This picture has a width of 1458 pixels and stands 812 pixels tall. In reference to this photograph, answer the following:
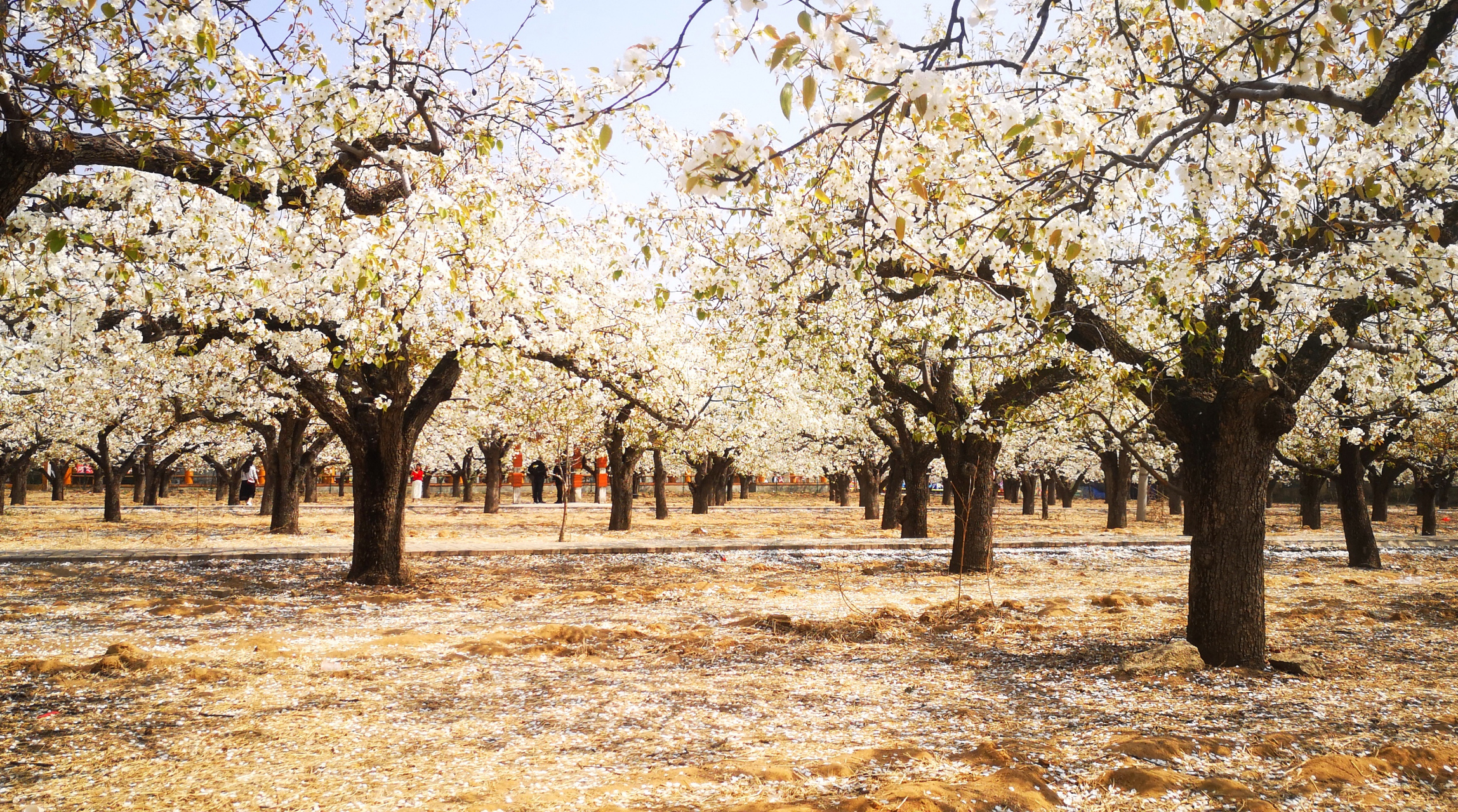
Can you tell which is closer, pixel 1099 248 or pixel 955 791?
pixel 955 791

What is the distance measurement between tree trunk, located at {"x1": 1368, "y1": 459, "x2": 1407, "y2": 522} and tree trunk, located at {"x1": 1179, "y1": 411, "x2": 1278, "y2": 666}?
827 inches

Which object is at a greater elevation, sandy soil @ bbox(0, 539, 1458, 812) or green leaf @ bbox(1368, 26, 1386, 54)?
green leaf @ bbox(1368, 26, 1386, 54)

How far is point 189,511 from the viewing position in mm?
30828

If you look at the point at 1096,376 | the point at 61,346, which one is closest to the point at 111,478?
the point at 61,346

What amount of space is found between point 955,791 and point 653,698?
2.74 m

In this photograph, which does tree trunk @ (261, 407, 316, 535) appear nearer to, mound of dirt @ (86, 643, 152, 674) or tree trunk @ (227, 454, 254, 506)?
mound of dirt @ (86, 643, 152, 674)

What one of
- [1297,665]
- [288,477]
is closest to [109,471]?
[288,477]

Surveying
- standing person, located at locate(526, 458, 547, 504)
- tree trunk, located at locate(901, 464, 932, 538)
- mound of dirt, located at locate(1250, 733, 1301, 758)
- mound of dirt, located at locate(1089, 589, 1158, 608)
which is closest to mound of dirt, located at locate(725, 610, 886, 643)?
mound of dirt, located at locate(1089, 589, 1158, 608)

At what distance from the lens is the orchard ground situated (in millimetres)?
4578

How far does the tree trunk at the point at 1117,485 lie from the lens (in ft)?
92.8

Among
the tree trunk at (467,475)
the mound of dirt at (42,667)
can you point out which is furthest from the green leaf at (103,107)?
the tree trunk at (467,475)

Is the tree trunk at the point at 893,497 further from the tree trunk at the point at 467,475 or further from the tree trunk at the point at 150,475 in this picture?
the tree trunk at the point at 150,475

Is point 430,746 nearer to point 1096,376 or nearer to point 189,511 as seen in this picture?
point 1096,376

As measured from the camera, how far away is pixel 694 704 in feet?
20.7
